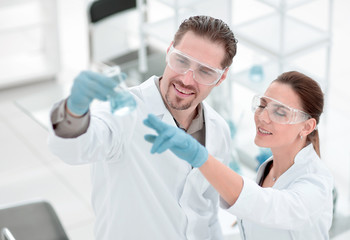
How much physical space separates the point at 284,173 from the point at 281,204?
0.28 metres

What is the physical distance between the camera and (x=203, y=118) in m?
2.32

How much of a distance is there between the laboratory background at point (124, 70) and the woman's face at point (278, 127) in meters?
0.88

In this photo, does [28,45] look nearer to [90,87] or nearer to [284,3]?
[284,3]

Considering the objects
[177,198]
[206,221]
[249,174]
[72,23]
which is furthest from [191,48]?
[72,23]

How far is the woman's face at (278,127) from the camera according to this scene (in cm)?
215

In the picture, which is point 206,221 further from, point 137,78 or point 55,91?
point 55,91

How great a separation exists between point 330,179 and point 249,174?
1928 mm

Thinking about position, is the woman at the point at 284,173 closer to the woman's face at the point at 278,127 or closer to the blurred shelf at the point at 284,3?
the woman's face at the point at 278,127

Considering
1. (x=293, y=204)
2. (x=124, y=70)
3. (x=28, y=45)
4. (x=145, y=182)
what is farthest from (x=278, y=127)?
(x=28, y=45)

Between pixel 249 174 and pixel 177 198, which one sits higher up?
pixel 177 198

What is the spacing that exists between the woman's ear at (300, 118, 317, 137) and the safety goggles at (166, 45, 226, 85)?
13.7 inches

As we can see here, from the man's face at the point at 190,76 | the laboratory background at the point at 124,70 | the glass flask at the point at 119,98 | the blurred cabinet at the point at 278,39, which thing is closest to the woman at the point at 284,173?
the glass flask at the point at 119,98

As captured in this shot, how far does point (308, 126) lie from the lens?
2176 mm

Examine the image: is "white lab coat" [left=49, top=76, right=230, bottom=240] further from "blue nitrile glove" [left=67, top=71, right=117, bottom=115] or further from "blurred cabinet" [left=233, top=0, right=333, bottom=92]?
"blurred cabinet" [left=233, top=0, right=333, bottom=92]
